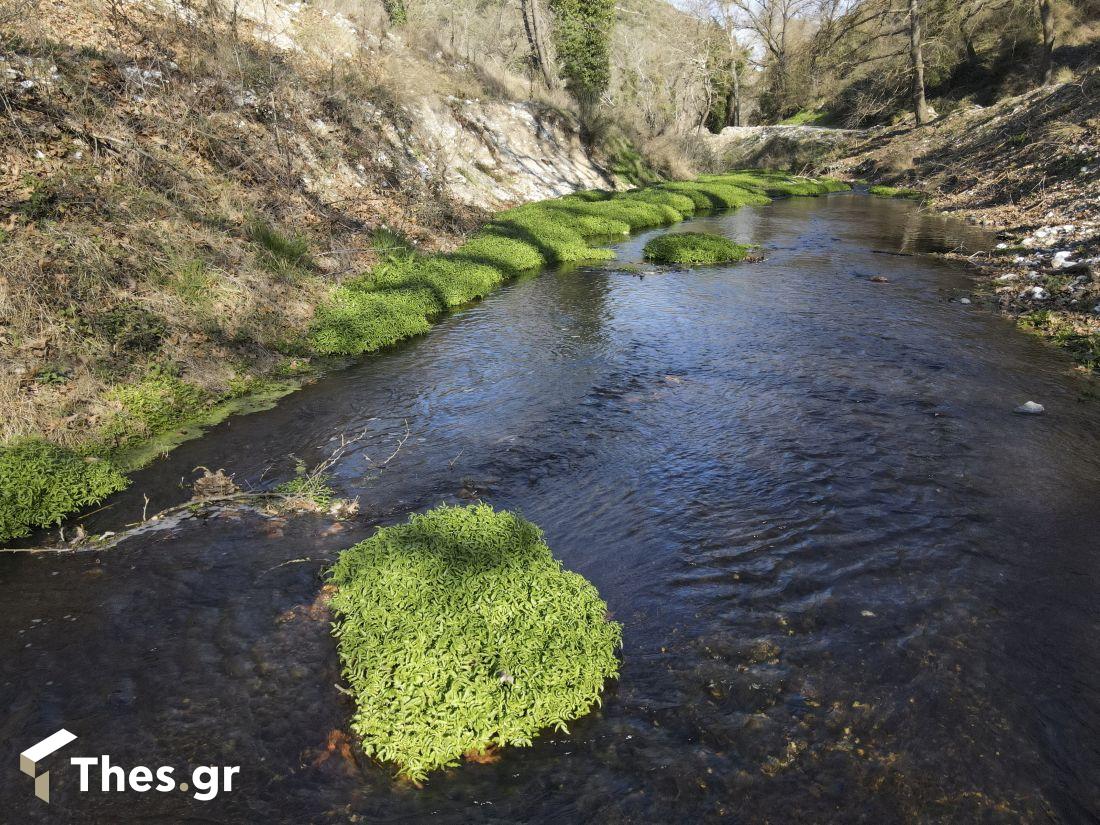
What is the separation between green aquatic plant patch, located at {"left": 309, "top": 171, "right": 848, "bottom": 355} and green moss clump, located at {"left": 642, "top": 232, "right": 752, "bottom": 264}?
191cm

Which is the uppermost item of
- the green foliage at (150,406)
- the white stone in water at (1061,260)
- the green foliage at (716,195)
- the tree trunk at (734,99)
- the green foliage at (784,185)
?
the tree trunk at (734,99)

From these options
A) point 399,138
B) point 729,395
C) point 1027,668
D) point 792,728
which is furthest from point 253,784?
point 399,138

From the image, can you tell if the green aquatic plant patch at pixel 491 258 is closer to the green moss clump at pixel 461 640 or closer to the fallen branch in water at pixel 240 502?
the fallen branch in water at pixel 240 502

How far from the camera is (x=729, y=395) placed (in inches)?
404

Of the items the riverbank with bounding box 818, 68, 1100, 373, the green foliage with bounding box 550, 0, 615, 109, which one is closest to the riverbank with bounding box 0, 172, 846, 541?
the riverbank with bounding box 818, 68, 1100, 373

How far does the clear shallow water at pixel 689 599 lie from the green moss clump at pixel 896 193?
2651cm

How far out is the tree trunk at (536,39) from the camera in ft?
126

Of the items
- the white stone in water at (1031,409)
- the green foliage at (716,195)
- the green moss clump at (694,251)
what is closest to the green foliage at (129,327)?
the white stone in water at (1031,409)

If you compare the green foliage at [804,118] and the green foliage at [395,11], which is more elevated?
the green foliage at [804,118]

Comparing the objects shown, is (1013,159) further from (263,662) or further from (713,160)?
(263,662)

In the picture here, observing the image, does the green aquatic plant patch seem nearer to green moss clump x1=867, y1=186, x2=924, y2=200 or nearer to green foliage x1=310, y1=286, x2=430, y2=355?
green foliage x1=310, y1=286, x2=430, y2=355

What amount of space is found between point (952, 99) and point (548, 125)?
33.2m

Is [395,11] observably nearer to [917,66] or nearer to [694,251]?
[694,251]

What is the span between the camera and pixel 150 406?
9.31 meters
